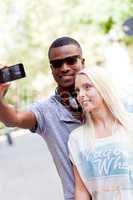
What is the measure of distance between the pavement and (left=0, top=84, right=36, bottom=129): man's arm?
13.1 ft

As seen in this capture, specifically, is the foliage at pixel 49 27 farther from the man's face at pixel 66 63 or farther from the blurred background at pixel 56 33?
the man's face at pixel 66 63

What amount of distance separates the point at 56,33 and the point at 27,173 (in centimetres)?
637

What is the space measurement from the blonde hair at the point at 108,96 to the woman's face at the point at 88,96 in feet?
0.05

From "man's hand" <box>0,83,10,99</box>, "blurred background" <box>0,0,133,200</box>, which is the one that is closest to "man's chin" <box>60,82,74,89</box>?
"man's hand" <box>0,83,10,99</box>

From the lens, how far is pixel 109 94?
7.35 ft

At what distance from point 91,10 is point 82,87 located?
803cm

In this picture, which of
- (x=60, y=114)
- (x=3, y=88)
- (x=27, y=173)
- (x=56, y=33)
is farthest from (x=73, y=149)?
(x=56, y=33)

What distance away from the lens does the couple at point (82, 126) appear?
2154 mm

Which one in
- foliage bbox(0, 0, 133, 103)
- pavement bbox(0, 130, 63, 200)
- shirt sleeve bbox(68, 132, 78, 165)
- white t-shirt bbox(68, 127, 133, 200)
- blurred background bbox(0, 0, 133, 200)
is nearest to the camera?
white t-shirt bbox(68, 127, 133, 200)

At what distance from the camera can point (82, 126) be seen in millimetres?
2301

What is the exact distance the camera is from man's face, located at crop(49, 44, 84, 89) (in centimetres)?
236

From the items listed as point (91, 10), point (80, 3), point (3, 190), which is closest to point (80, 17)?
point (80, 3)

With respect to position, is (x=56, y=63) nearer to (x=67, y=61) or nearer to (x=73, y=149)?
(x=67, y=61)

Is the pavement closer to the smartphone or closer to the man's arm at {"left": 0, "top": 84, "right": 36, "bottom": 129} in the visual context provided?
the man's arm at {"left": 0, "top": 84, "right": 36, "bottom": 129}
